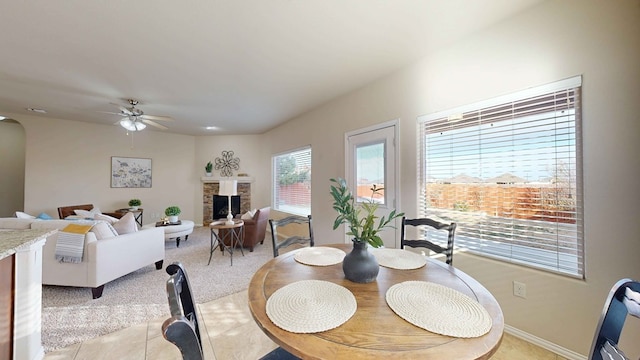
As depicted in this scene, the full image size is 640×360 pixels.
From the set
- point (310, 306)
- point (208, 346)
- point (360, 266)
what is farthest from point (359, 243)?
point (208, 346)

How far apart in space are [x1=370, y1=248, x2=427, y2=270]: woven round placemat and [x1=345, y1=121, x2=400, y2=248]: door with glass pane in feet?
3.64

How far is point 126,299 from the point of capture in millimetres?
2484

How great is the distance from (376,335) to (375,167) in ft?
8.19

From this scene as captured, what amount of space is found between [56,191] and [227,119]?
149 inches

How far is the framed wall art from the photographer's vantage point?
5515 millimetres

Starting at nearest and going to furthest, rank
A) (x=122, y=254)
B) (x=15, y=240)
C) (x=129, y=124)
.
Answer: (x=15, y=240) → (x=122, y=254) → (x=129, y=124)

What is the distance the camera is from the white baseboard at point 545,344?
1.63 m

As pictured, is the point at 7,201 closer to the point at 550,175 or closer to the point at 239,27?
the point at 239,27

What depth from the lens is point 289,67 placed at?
2682mm

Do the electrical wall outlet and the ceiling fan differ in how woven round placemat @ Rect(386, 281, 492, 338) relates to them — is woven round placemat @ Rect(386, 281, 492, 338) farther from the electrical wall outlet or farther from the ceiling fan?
the ceiling fan

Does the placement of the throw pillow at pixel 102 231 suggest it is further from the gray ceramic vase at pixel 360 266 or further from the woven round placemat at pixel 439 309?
the woven round placemat at pixel 439 309

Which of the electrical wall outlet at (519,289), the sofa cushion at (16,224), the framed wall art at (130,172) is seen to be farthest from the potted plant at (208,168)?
the electrical wall outlet at (519,289)

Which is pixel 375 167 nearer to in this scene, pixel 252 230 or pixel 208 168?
pixel 252 230

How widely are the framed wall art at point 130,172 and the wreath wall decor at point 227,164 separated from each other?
163 cm
